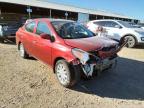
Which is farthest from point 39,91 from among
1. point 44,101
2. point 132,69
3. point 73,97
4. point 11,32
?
point 11,32

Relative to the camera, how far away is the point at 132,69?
7.18 metres

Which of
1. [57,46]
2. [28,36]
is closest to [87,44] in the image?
[57,46]

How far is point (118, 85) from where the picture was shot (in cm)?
566

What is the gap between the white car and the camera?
11984 millimetres

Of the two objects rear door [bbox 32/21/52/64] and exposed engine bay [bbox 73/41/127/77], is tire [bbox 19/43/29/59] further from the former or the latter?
exposed engine bay [bbox 73/41/127/77]

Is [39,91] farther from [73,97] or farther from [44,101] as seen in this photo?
[73,97]

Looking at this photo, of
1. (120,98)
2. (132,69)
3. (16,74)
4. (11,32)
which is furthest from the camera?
(11,32)

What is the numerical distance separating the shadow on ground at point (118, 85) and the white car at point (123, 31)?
5128 mm

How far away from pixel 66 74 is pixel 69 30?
150cm

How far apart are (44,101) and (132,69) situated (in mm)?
3744

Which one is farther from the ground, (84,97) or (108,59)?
(108,59)

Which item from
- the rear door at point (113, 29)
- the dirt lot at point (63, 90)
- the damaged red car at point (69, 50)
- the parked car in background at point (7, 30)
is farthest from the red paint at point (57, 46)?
the rear door at point (113, 29)

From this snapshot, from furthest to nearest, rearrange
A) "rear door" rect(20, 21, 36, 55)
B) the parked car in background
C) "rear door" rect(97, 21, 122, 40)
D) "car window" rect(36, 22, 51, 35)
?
"rear door" rect(97, 21, 122, 40) < the parked car in background < "rear door" rect(20, 21, 36, 55) < "car window" rect(36, 22, 51, 35)

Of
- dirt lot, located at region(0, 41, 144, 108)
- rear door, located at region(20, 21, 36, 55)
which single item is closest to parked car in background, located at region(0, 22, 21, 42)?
rear door, located at region(20, 21, 36, 55)
